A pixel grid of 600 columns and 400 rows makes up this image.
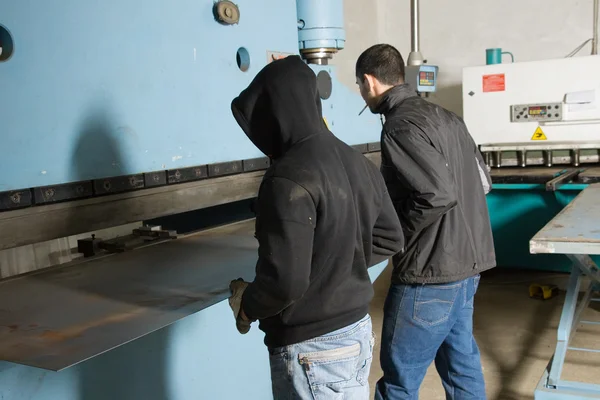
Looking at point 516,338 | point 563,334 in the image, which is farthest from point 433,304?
point 516,338

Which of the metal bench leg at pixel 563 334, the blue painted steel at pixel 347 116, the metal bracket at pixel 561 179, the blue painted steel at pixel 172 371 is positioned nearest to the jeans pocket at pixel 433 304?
the blue painted steel at pixel 172 371

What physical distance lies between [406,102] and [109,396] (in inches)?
38.8

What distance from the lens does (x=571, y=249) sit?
4.99 ft

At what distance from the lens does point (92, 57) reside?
1.08 meters

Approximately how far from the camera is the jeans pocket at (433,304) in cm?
150

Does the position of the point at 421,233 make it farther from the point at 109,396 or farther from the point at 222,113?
the point at 109,396

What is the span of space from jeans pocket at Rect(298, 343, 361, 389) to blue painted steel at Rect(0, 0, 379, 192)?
498mm

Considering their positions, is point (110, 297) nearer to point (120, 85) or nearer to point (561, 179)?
point (120, 85)

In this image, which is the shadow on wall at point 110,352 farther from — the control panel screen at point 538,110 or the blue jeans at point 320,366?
the control panel screen at point 538,110

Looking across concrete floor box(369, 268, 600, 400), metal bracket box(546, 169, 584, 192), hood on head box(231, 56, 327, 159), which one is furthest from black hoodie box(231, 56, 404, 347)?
metal bracket box(546, 169, 584, 192)

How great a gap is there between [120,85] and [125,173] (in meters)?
0.17

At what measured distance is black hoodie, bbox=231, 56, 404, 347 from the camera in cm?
94

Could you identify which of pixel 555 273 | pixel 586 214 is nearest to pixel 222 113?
pixel 586 214

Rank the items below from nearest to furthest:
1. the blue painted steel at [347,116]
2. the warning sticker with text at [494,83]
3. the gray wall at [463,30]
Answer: the blue painted steel at [347,116] → the warning sticker with text at [494,83] → the gray wall at [463,30]
